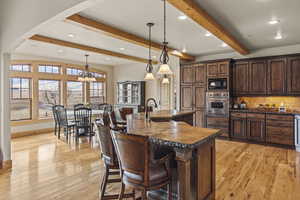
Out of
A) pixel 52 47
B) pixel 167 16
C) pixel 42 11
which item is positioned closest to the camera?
pixel 42 11

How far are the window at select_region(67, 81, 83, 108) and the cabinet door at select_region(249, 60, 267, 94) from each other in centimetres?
681

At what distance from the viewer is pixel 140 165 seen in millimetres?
1788

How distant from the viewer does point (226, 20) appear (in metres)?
3.74

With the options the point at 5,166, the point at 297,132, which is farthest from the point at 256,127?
the point at 5,166

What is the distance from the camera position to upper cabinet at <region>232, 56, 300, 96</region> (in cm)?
521

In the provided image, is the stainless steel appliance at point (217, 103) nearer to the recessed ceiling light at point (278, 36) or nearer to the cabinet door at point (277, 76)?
the cabinet door at point (277, 76)

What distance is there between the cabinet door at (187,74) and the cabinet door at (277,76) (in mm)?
2301

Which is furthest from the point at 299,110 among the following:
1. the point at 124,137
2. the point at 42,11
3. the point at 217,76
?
the point at 42,11

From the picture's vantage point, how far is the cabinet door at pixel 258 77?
18.4 feet

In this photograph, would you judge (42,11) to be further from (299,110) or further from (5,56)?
(299,110)

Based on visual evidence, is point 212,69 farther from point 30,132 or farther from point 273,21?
point 30,132

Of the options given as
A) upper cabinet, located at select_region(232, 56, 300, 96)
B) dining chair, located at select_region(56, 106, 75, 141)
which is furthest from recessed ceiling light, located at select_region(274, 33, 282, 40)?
dining chair, located at select_region(56, 106, 75, 141)

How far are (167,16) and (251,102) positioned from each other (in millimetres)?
4338

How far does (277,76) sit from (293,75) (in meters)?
0.37
